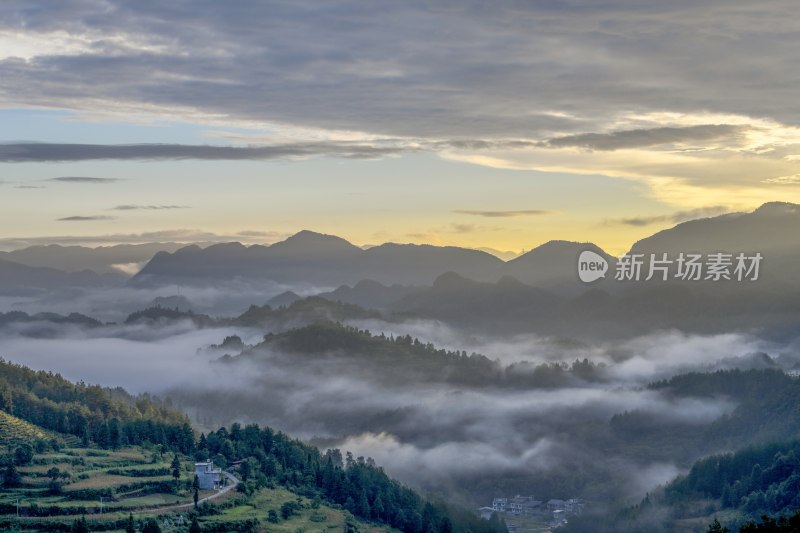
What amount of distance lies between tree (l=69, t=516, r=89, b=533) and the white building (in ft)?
85.8

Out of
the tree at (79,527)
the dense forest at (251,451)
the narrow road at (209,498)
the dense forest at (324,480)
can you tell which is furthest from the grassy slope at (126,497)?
the dense forest at (324,480)

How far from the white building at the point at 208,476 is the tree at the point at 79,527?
26.2 meters

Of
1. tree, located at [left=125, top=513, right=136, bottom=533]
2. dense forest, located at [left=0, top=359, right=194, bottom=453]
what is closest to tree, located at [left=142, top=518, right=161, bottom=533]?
tree, located at [left=125, top=513, right=136, bottom=533]

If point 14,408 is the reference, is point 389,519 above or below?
below

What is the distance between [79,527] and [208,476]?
30588 millimetres

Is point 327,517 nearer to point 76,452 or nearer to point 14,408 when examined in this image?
point 76,452

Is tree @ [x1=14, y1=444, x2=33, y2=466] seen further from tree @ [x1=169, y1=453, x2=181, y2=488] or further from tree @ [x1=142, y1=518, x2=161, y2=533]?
tree @ [x1=142, y1=518, x2=161, y2=533]

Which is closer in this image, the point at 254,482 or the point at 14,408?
the point at 254,482

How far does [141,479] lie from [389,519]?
38.8m

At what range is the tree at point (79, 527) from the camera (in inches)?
5074

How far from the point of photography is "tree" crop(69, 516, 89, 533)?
128875 millimetres

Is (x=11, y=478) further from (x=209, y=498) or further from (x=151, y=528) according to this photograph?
(x=151, y=528)

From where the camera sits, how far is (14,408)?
7160 inches

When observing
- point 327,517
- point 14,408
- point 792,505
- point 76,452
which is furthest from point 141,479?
point 792,505
